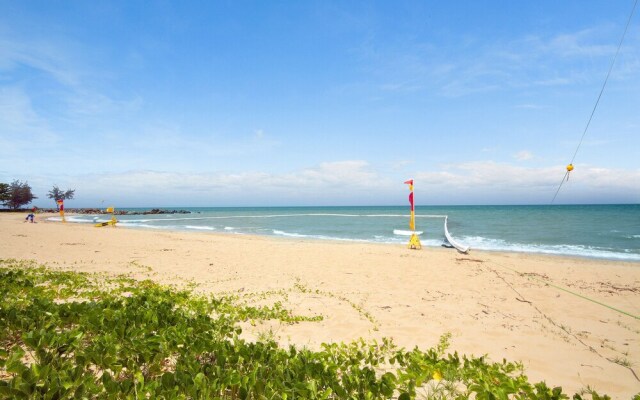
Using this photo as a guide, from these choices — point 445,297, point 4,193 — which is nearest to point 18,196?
point 4,193

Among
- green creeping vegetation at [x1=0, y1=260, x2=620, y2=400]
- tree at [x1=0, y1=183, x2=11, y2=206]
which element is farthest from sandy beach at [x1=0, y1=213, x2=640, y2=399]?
tree at [x1=0, y1=183, x2=11, y2=206]

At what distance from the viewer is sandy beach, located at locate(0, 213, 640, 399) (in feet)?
15.5

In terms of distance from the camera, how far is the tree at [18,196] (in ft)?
244

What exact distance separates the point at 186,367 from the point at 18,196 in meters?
102

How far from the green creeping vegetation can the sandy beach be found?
705 mm

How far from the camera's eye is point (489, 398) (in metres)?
2.56

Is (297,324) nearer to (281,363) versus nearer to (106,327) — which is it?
(281,363)

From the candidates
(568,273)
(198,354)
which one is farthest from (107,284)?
(568,273)

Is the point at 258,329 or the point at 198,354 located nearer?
the point at 198,354

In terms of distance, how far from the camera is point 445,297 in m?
7.79

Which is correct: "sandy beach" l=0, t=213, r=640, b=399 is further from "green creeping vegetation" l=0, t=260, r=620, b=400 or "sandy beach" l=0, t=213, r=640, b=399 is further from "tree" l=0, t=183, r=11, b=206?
"tree" l=0, t=183, r=11, b=206

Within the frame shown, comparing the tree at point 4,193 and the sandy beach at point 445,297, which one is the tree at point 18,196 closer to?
the tree at point 4,193

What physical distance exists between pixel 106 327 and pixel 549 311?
8431mm

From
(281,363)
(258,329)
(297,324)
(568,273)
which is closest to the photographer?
(281,363)
